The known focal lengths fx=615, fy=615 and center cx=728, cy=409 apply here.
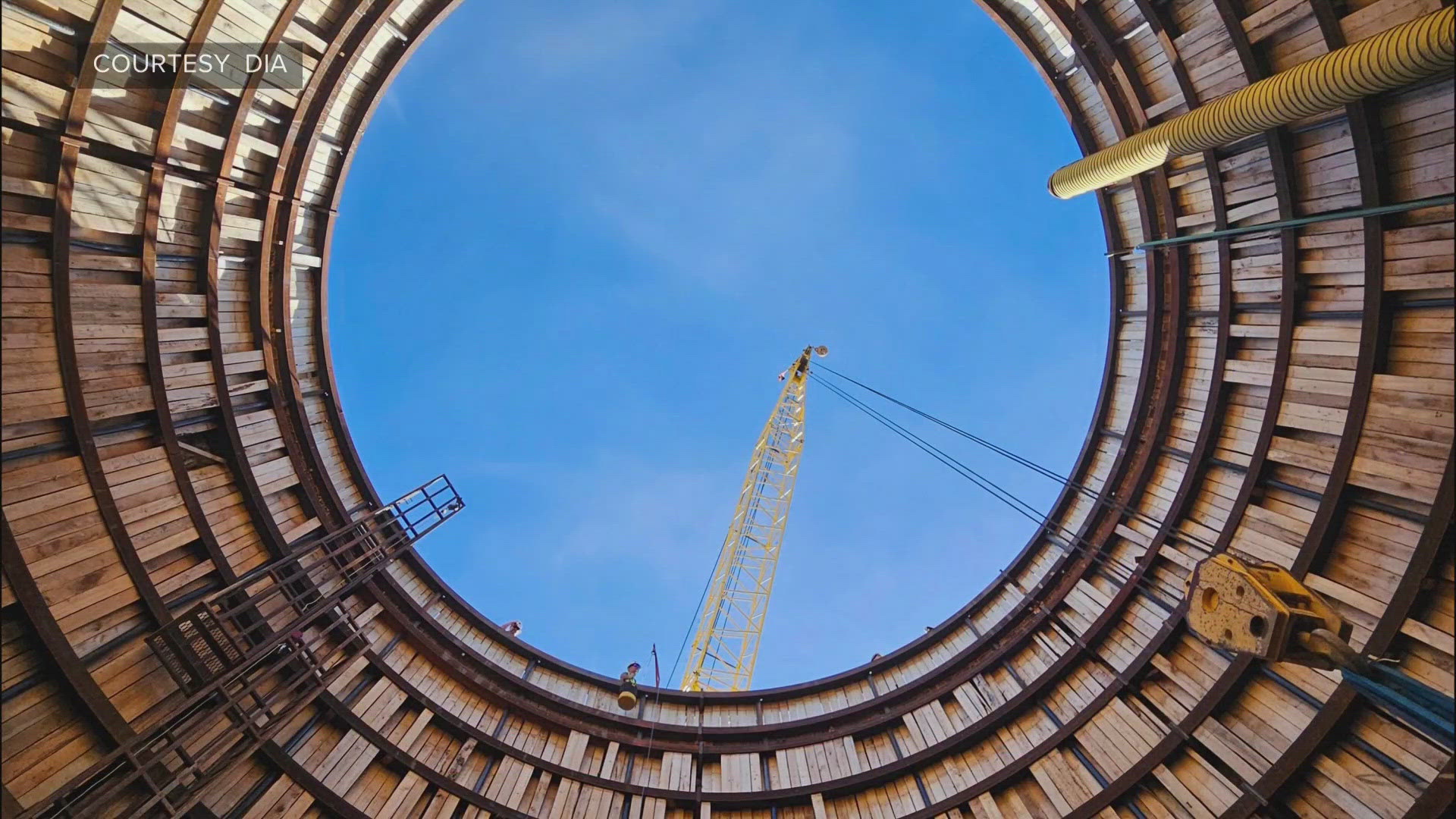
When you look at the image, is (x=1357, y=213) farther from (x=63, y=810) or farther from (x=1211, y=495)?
(x=63, y=810)

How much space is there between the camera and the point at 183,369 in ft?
49.4

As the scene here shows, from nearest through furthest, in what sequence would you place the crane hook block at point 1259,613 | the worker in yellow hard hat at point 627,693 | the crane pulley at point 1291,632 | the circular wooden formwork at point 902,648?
the crane pulley at point 1291,632
the crane hook block at point 1259,613
the circular wooden formwork at point 902,648
the worker in yellow hard hat at point 627,693

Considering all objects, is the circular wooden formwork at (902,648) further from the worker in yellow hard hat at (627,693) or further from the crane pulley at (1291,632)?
the crane pulley at (1291,632)

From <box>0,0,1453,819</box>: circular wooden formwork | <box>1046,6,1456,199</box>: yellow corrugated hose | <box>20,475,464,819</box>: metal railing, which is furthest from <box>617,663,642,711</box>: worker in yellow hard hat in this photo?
<box>1046,6,1456,199</box>: yellow corrugated hose

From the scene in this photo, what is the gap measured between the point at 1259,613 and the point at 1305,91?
9.26 meters

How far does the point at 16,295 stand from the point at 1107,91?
24.9 m

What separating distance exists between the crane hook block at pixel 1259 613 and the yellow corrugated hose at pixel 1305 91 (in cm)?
810

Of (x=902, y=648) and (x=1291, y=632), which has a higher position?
(x=902, y=648)

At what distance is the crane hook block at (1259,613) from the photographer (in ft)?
27.9

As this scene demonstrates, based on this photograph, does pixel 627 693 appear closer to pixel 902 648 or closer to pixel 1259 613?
pixel 902 648

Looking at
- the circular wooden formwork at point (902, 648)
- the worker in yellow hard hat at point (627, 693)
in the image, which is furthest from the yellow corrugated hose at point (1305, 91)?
the worker in yellow hard hat at point (627, 693)

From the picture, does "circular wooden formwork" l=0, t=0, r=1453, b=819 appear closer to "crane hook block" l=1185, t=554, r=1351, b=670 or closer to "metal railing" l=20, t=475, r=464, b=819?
"metal railing" l=20, t=475, r=464, b=819

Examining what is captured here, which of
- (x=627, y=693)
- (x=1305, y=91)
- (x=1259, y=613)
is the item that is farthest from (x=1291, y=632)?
(x=627, y=693)

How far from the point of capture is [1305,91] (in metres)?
11.0
